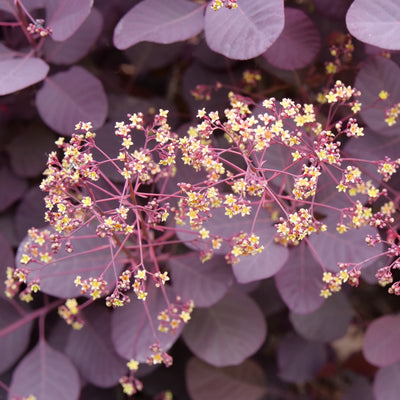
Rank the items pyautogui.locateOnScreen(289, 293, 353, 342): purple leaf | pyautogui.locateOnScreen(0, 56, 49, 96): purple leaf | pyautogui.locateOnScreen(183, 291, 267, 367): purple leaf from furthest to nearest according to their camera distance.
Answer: pyautogui.locateOnScreen(289, 293, 353, 342): purple leaf → pyautogui.locateOnScreen(183, 291, 267, 367): purple leaf → pyautogui.locateOnScreen(0, 56, 49, 96): purple leaf

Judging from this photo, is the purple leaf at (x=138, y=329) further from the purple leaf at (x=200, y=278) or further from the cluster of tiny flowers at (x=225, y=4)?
the cluster of tiny flowers at (x=225, y=4)

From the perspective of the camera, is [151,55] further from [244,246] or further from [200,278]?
[244,246]

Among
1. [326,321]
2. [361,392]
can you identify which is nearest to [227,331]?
[326,321]

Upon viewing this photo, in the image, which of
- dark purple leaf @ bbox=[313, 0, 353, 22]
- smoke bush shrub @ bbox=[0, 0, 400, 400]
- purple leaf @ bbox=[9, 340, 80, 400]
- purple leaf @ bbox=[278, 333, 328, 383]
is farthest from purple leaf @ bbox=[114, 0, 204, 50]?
purple leaf @ bbox=[278, 333, 328, 383]

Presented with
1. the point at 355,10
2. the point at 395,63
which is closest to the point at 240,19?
the point at 355,10

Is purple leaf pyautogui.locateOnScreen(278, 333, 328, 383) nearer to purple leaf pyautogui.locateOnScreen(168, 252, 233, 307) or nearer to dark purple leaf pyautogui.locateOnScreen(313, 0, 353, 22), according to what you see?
purple leaf pyautogui.locateOnScreen(168, 252, 233, 307)

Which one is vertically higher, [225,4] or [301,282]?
[225,4]

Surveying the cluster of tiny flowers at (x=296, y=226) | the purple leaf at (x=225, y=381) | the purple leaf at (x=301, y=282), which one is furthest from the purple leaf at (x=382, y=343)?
the cluster of tiny flowers at (x=296, y=226)

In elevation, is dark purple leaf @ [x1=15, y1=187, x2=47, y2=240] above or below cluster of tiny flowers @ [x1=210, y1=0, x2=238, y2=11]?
below
